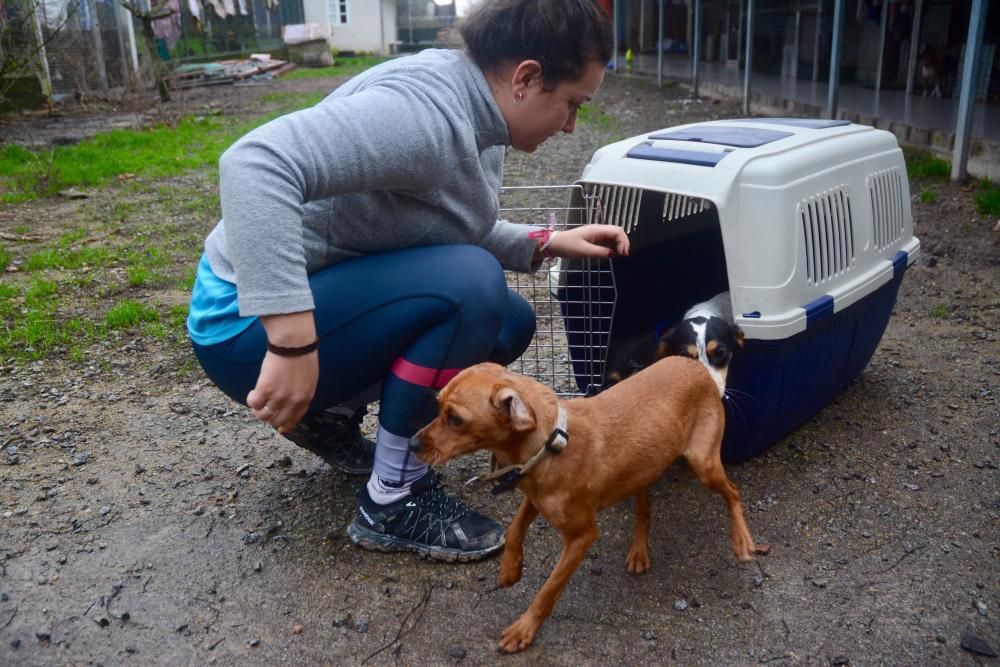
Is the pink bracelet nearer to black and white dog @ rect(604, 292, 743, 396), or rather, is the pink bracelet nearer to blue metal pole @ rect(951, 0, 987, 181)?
black and white dog @ rect(604, 292, 743, 396)

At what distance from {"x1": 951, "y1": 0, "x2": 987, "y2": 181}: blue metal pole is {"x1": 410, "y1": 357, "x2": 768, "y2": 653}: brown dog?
439 centimetres

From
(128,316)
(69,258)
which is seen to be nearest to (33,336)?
(128,316)

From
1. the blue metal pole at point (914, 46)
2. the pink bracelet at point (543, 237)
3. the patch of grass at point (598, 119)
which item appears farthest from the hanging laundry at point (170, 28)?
the pink bracelet at point (543, 237)

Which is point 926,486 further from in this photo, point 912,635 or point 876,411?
point 912,635

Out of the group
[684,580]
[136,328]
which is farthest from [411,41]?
[684,580]

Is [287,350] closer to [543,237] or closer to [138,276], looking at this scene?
[543,237]

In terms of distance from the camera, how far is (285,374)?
1549 millimetres

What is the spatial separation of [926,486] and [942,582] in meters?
0.46

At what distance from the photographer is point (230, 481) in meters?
2.44

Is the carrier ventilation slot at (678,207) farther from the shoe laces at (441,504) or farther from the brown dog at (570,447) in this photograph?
the shoe laces at (441,504)

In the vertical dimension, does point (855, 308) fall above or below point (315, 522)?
above

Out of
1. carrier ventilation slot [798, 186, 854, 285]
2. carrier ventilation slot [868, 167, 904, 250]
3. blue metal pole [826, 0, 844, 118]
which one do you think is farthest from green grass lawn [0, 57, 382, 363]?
blue metal pole [826, 0, 844, 118]

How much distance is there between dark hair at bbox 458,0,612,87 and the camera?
172 cm

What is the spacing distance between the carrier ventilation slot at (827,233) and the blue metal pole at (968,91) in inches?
144
